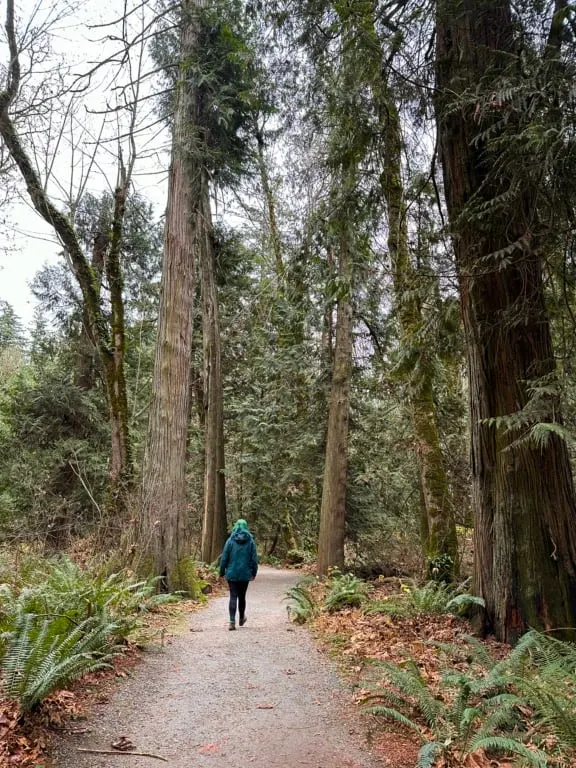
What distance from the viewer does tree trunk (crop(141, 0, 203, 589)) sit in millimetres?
8641

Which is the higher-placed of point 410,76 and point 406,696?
point 410,76

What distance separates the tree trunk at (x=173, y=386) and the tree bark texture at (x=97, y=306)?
326 cm

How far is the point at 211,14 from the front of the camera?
1041 cm

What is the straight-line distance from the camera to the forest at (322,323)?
184 inches

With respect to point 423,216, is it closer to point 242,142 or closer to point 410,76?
point 410,76

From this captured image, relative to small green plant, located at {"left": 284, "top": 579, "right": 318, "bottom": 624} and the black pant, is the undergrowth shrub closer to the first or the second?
small green plant, located at {"left": 284, "top": 579, "right": 318, "bottom": 624}

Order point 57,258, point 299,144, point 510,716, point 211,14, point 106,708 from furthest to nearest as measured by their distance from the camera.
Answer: point 57,258, point 211,14, point 299,144, point 106,708, point 510,716

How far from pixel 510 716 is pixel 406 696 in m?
0.91

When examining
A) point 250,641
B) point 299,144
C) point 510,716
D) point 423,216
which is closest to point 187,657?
point 250,641

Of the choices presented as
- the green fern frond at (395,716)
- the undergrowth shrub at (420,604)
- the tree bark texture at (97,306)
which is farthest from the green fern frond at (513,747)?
the tree bark texture at (97,306)

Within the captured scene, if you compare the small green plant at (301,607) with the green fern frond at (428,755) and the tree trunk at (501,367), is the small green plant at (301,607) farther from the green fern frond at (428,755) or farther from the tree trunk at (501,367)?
the green fern frond at (428,755)

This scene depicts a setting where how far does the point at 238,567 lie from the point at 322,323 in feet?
29.5

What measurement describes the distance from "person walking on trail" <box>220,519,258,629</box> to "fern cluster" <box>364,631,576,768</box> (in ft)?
11.2

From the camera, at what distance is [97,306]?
13625 millimetres
